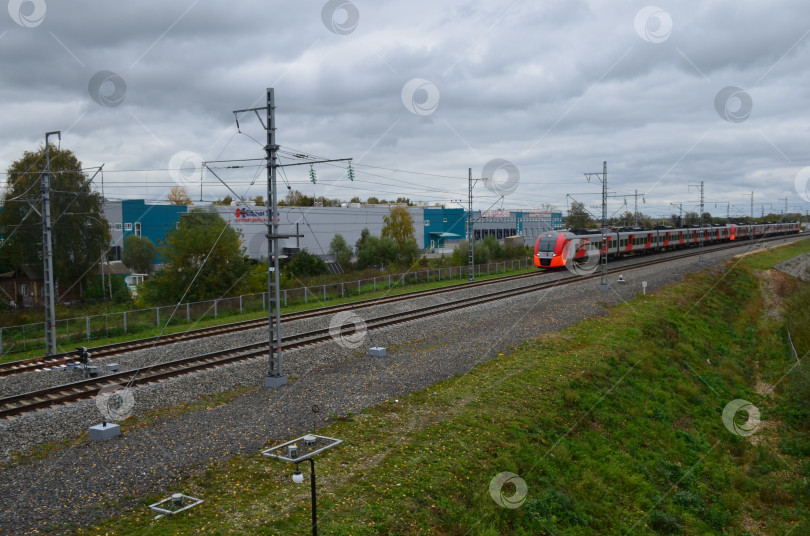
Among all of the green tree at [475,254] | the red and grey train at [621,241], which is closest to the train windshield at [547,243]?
the red and grey train at [621,241]

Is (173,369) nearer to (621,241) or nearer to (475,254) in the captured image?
(475,254)

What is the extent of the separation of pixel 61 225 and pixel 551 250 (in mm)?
37867

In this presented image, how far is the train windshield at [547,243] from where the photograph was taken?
40375mm

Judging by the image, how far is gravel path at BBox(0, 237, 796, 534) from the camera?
28.5 ft

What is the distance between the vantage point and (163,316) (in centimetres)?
2578

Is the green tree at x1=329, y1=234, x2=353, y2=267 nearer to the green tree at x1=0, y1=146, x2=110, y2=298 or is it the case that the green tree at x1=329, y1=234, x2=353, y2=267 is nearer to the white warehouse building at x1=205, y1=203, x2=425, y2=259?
the white warehouse building at x1=205, y1=203, x2=425, y2=259

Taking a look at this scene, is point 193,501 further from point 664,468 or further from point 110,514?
point 664,468

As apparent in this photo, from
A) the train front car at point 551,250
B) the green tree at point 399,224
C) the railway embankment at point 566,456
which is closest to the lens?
the railway embankment at point 566,456

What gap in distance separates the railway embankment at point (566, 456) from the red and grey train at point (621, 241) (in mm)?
11505

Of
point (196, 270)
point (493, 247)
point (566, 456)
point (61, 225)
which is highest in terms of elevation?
point (61, 225)

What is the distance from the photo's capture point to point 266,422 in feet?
39.2

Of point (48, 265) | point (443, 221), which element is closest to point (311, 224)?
point (443, 221)

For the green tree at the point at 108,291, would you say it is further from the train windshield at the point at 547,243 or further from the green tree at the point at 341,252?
the train windshield at the point at 547,243

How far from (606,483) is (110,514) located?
992 centimetres
